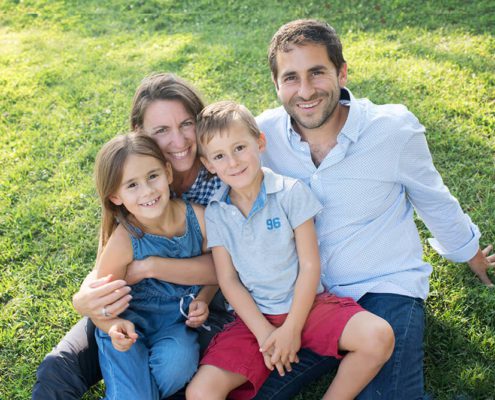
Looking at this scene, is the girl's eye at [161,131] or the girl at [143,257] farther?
the girl's eye at [161,131]

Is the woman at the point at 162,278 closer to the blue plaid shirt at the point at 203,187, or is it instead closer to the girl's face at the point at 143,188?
the blue plaid shirt at the point at 203,187

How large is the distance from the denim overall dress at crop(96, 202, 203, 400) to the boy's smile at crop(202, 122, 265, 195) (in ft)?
1.24

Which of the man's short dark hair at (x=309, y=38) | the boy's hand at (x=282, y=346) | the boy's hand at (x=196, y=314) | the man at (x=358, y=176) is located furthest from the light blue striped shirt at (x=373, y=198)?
the boy's hand at (x=196, y=314)

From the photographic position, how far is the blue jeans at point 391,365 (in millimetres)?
2299

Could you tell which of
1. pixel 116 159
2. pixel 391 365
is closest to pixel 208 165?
pixel 116 159

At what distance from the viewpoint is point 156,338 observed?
2.66m

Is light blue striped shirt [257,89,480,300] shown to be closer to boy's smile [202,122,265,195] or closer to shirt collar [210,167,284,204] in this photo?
shirt collar [210,167,284,204]

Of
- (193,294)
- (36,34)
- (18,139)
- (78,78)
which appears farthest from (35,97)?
(193,294)

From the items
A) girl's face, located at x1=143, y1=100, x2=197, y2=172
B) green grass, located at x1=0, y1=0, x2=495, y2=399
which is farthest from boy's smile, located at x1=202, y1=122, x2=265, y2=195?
green grass, located at x1=0, y1=0, x2=495, y2=399

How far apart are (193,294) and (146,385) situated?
0.54 m

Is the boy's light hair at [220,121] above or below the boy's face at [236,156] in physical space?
above

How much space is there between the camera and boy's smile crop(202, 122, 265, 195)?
2.52m

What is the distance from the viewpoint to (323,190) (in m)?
2.64

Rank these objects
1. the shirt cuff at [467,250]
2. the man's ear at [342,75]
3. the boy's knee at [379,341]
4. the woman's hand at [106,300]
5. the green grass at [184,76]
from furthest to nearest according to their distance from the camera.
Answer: the green grass at [184,76] → the shirt cuff at [467,250] → the man's ear at [342,75] → the woman's hand at [106,300] → the boy's knee at [379,341]
